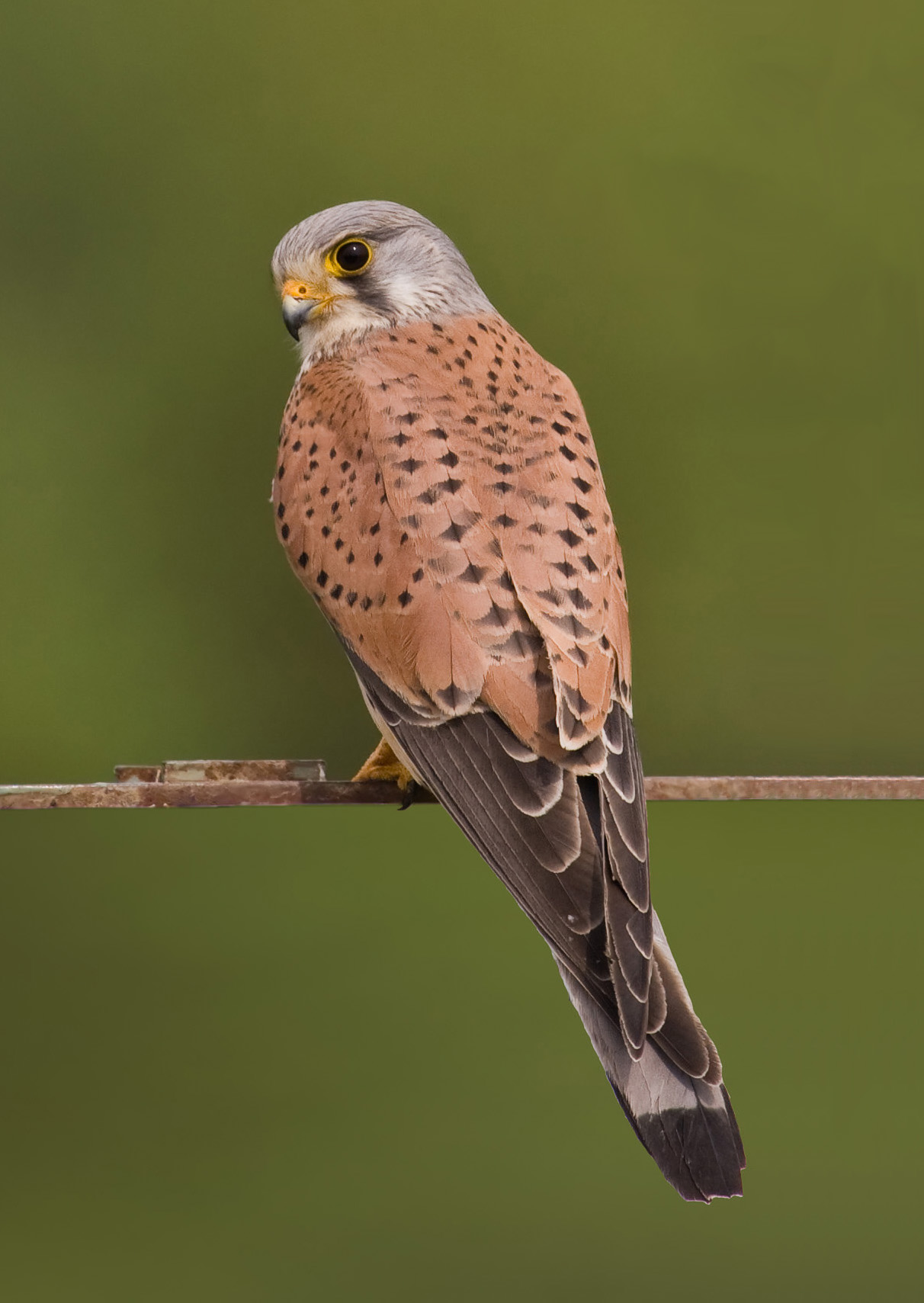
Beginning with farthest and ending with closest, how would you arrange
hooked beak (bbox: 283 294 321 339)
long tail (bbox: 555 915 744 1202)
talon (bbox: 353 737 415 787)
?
hooked beak (bbox: 283 294 321 339) < talon (bbox: 353 737 415 787) < long tail (bbox: 555 915 744 1202)

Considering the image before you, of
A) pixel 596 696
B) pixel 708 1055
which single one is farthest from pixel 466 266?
pixel 708 1055

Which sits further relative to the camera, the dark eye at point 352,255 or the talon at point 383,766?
the dark eye at point 352,255

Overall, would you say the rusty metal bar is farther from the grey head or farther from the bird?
the grey head

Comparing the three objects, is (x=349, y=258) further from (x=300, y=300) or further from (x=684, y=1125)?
(x=684, y=1125)

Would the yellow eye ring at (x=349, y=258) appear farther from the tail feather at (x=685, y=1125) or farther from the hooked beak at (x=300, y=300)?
the tail feather at (x=685, y=1125)

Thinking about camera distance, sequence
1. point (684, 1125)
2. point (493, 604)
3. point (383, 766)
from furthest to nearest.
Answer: point (383, 766) → point (493, 604) → point (684, 1125)

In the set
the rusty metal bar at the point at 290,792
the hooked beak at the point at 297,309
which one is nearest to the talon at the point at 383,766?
the rusty metal bar at the point at 290,792

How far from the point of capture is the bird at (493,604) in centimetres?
182

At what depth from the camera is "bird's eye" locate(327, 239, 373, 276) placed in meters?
2.73

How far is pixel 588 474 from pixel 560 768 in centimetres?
59

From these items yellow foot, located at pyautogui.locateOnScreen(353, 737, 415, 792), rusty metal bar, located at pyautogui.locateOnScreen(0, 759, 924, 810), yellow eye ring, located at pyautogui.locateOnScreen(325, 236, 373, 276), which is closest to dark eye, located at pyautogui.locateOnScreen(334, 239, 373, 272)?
yellow eye ring, located at pyautogui.locateOnScreen(325, 236, 373, 276)

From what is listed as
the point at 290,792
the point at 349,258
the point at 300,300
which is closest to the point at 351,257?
the point at 349,258

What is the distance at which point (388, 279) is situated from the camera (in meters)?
2.77

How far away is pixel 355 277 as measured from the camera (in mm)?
2734
